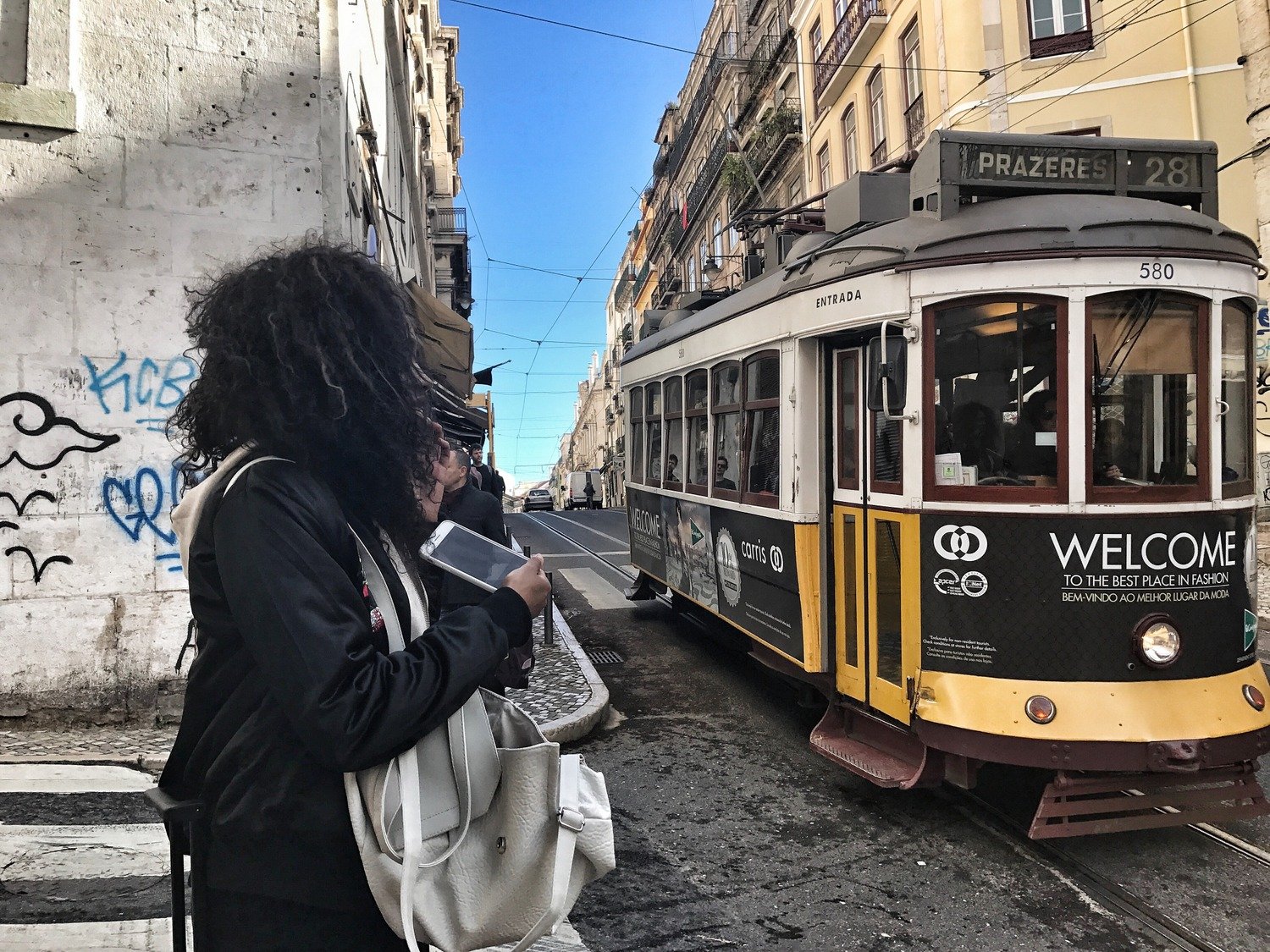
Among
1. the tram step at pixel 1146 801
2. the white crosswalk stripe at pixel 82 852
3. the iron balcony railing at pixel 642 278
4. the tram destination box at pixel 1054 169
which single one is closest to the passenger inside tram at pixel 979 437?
the tram destination box at pixel 1054 169

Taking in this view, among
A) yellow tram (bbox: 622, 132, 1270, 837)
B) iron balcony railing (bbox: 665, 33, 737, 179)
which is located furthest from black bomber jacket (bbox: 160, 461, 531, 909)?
iron balcony railing (bbox: 665, 33, 737, 179)

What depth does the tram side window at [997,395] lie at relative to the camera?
429 cm

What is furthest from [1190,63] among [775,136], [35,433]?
[35,433]

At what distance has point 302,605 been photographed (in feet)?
→ 4.59

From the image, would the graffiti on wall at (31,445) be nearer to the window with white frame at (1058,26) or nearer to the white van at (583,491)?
the window with white frame at (1058,26)

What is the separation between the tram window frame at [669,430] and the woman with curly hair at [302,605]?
20.4 feet

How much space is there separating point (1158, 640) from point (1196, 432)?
0.99 m

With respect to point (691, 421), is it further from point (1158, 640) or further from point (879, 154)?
point (879, 154)

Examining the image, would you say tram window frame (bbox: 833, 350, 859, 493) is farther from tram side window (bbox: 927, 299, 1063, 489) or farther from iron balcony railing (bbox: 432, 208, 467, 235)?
iron balcony railing (bbox: 432, 208, 467, 235)

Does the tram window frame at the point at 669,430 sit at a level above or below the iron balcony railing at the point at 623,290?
below

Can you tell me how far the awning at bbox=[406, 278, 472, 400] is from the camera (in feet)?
24.9

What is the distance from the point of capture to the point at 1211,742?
4020 mm

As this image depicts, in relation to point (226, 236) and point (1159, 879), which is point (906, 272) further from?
point (226, 236)

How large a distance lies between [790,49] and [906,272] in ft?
79.3
